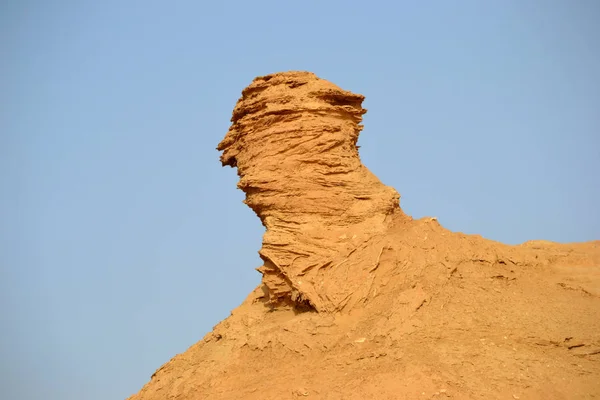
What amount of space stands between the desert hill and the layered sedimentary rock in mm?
28

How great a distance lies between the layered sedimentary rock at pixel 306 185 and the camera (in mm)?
14703

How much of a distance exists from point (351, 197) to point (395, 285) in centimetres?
233

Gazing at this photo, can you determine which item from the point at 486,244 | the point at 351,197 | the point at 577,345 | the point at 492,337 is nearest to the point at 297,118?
the point at 351,197

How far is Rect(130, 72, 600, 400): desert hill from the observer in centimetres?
1250

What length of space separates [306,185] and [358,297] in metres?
2.81

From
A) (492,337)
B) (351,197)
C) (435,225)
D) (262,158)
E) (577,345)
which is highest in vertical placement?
(262,158)

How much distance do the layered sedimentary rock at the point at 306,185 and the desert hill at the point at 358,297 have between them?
3 cm

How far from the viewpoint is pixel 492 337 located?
13047 mm

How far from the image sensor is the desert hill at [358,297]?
41.0 ft

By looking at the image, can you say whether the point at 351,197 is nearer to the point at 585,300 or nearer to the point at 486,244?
the point at 486,244

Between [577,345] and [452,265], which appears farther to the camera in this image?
[452,265]

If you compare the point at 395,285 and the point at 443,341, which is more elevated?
the point at 395,285

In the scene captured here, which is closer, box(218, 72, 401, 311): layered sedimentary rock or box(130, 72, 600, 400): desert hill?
box(130, 72, 600, 400): desert hill

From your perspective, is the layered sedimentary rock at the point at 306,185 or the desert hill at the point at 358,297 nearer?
the desert hill at the point at 358,297
